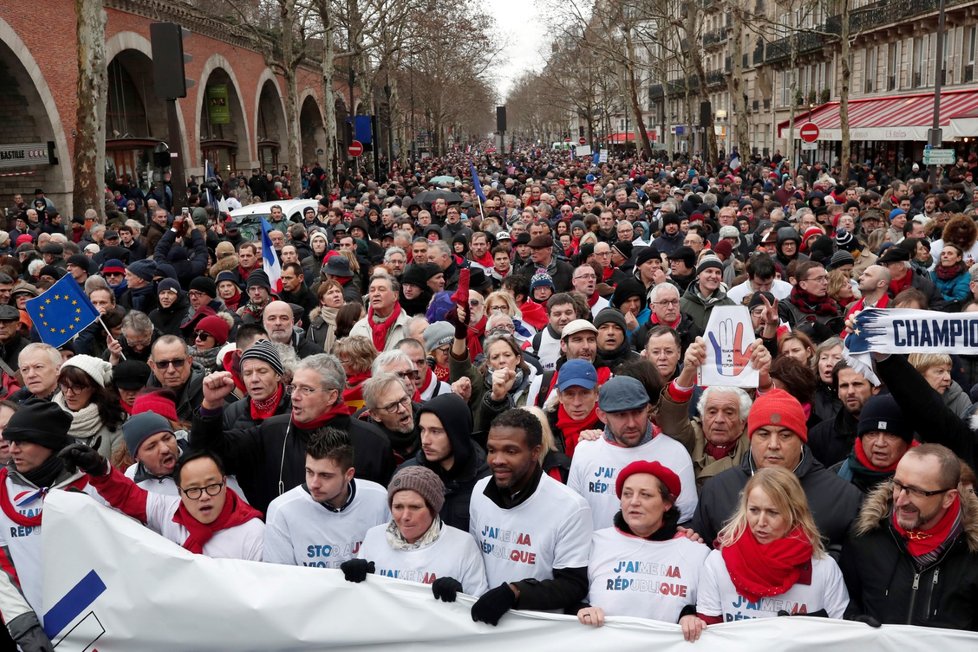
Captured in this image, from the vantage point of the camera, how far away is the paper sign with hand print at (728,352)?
16.1ft

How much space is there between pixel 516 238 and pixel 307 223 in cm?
616

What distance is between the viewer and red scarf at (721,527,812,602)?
11.4ft

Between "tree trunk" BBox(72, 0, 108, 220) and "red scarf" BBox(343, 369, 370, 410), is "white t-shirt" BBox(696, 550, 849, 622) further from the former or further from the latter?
"tree trunk" BBox(72, 0, 108, 220)

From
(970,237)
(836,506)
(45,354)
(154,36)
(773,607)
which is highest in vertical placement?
(154,36)

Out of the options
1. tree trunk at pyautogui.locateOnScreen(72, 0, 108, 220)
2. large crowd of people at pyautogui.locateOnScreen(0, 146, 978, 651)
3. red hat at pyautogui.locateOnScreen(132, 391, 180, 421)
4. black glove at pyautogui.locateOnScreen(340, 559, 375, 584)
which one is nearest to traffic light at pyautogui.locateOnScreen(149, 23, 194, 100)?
tree trunk at pyautogui.locateOnScreen(72, 0, 108, 220)

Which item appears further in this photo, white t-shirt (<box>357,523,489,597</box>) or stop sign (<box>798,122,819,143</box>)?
stop sign (<box>798,122,819,143</box>)

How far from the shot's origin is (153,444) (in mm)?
Result: 4484

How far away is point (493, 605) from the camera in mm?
3607

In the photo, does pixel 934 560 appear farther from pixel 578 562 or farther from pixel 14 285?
pixel 14 285

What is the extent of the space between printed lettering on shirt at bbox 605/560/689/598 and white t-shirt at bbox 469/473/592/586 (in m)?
0.15

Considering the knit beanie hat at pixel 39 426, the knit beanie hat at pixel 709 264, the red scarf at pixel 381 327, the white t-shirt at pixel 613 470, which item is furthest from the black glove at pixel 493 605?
the knit beanie hat at pixel 709 264

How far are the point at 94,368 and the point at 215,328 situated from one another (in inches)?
57.0

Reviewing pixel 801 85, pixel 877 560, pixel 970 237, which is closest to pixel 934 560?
pixel 877 560

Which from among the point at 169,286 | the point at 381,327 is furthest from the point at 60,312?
the point at 381,327
